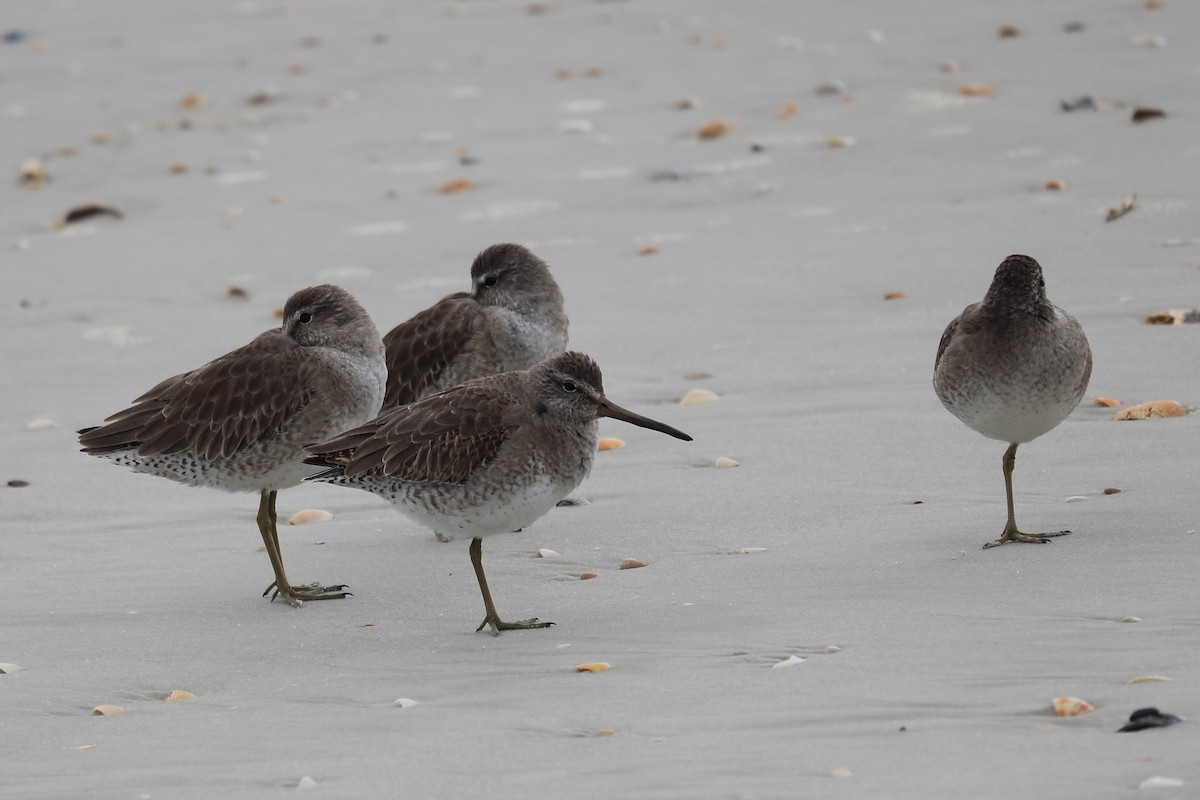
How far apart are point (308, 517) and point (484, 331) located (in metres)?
1.19

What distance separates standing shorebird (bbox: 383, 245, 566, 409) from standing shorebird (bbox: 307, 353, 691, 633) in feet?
4.76

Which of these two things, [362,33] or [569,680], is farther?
[362,33]

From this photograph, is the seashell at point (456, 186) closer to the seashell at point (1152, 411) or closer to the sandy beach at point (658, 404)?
the sandy beach at point (658, 404)

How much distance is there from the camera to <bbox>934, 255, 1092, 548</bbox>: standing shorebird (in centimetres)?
582

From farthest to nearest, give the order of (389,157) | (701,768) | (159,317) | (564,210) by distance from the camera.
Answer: (389,157) → (564,210) → (159,317) → (701,768)

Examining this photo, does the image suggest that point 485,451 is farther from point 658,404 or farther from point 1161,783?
point 1161,783

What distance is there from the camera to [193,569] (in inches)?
250

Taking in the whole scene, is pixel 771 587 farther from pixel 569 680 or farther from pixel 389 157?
pixel 389 157

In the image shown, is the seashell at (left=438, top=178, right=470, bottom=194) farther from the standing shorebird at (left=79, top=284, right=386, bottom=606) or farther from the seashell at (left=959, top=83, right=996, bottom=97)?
the standing shorebird at (left=79, top=284, right=386, bottom=606)

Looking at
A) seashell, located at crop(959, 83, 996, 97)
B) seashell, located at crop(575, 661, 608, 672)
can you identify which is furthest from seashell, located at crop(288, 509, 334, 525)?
seashell, located at crop(959, 83, 996, 97)

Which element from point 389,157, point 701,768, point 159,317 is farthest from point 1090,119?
point 701,768

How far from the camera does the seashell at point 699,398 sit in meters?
7.69

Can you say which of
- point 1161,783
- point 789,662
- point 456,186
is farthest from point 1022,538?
point 456,186

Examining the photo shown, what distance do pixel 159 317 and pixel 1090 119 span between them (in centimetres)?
608
